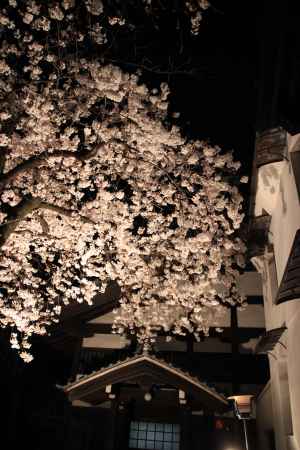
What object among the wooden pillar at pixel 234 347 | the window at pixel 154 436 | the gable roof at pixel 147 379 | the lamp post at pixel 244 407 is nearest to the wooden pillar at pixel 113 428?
the gable roof at pixel 147 379

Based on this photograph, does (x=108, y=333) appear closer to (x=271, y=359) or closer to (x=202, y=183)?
(x=271, y=359)

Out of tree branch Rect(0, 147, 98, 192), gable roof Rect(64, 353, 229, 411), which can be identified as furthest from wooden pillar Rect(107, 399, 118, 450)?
tree branch Rect(0, 147, 98, 192)

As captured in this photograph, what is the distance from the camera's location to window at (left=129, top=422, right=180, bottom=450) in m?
12.0

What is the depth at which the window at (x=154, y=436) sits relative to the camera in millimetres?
11992

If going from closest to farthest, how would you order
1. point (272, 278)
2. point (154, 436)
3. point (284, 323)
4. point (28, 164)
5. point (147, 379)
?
point (28, 164), point (284, 323), point (147, 379), point (272, 278), point (154, 436)

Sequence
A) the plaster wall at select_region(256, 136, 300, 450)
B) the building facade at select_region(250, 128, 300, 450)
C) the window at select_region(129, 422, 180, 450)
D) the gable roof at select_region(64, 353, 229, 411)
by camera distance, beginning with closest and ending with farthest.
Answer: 1. the building facade at select_region(250, 128, 300, 450)
2. the plaster wall at select_region(256, 136, 300, 450)
3. the gable roof at select_region(64, 353, 229, 411)
4. the window at select_region(129, 422, 180, 450)

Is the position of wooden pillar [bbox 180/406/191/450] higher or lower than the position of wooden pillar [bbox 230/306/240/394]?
lower

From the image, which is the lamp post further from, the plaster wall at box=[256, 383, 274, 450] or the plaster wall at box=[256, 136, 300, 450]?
the plaster wall at box=[256, 383, 274, 450]

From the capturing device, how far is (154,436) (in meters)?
12.2

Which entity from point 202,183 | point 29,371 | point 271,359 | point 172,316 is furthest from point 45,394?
point 202,183

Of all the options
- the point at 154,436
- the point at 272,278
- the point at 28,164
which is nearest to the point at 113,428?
the point at 154,436

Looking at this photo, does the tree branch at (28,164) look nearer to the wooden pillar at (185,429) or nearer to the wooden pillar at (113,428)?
the wooden pillar at (113,428)

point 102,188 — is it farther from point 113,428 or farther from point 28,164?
point 113,428

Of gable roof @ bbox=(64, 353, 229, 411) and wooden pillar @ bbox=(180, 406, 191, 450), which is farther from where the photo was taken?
wooden pillar @ bbox=(180, 406, 191, 450)
